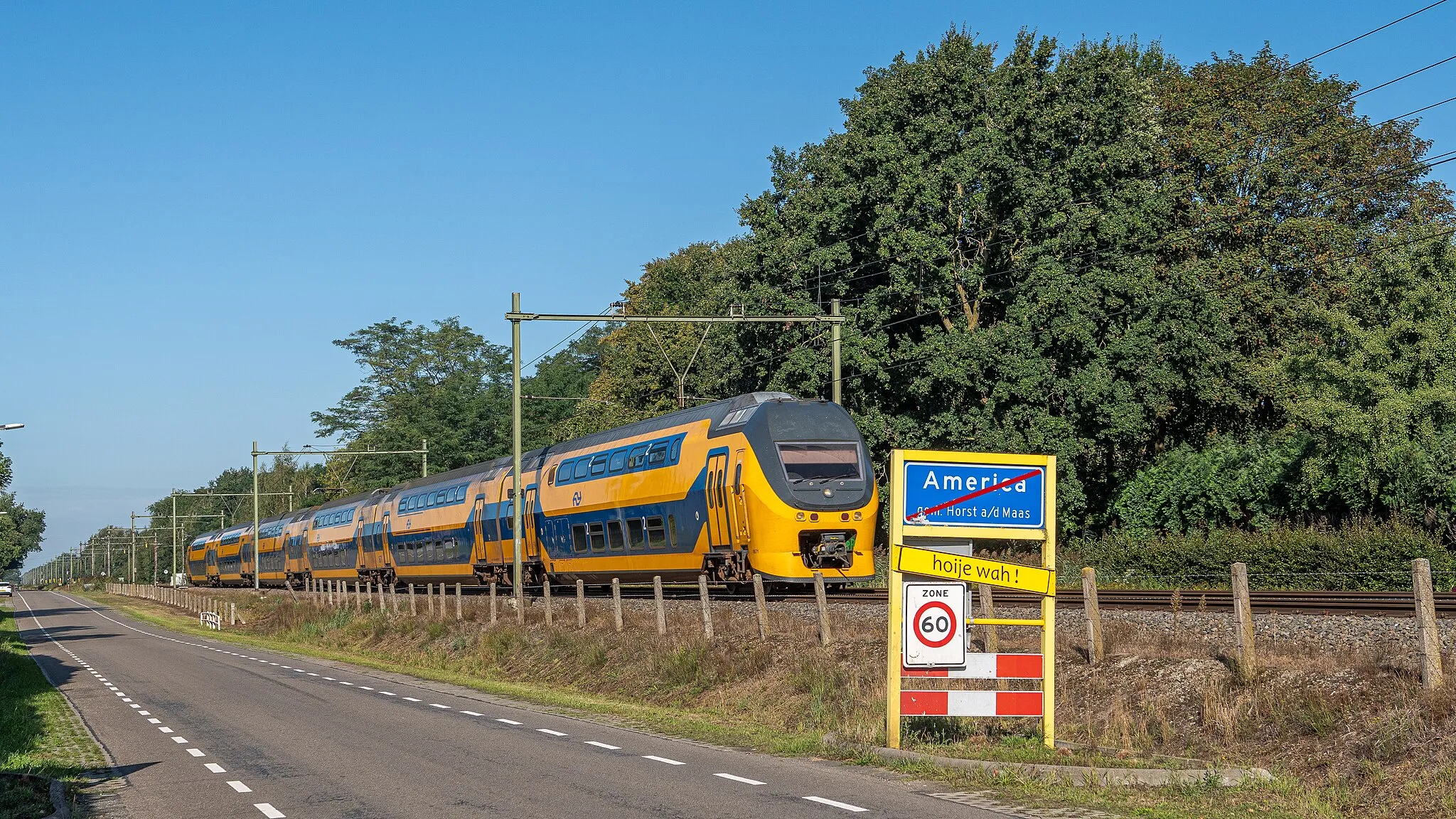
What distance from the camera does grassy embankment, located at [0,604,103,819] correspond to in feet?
43.7

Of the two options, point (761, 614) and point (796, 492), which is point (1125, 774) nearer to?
point (761, 614)

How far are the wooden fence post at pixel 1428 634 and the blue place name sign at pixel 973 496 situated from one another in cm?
359

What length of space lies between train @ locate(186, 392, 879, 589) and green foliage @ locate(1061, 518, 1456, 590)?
33.9 ft

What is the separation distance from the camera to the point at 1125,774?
12.7 metres

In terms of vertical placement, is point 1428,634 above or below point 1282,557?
above

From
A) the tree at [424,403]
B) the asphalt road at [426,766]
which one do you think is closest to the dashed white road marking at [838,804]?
the asphalt road at [426,766]

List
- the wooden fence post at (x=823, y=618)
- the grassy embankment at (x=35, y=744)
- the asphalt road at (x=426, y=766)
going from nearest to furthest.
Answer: the asphalt road at (x=426, y=766), the grassy embankment at (x=35, y=744), the wooden fence post at (x=823, y=618)

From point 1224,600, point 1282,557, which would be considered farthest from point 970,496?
point 1282,557

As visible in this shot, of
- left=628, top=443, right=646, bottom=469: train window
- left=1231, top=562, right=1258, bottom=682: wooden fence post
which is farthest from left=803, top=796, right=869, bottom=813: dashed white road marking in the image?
left=628, top=443, right=646, bottom=469: train window

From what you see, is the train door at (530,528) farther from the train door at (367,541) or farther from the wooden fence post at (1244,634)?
the wooden fence post at (1244,634)

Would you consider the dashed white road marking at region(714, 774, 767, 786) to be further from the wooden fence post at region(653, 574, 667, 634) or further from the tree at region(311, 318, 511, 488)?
the tree at region(311, 318, 511, 488)

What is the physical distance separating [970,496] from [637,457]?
68.3 feet

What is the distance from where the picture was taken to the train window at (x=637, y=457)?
114 ft

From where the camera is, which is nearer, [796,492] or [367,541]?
[796,492]
